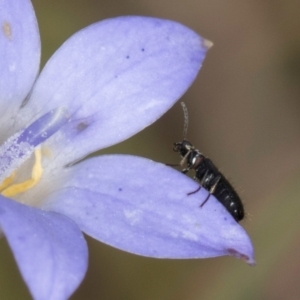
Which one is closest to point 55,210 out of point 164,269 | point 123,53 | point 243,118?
point 123,53

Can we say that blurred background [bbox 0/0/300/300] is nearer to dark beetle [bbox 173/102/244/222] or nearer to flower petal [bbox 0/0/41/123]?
dark beetle [bbox 173/102/244/222]

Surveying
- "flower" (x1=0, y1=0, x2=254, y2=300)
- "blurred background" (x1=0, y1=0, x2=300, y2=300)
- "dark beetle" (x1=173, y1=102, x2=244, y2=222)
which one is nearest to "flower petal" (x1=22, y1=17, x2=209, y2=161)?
"flower" (x1=0, y1=0, x2=254, y2=300)

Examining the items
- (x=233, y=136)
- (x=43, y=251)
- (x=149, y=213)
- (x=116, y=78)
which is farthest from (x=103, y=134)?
(x=233, y=136)

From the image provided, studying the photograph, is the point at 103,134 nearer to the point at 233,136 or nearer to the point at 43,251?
the point at 43,251

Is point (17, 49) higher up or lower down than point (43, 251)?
higher up

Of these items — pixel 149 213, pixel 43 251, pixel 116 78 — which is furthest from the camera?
pixel 116 78

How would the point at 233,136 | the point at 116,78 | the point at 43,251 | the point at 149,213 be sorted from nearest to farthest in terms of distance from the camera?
the point at 43,251, the point at 149,213, the point at 116,78, the point at 233,136
